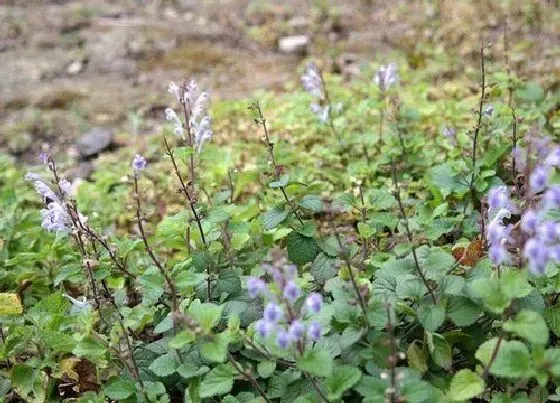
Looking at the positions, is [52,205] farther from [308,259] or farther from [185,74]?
[185,74]

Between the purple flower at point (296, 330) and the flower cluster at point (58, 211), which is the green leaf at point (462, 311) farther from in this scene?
the flower cluster at point (58, 211)

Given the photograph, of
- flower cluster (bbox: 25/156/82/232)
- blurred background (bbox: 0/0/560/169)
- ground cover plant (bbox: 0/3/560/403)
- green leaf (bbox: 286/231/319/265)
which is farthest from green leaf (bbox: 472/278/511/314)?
blurred background (bbox: 0/0/560/169)

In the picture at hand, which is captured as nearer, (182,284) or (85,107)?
(182,284)

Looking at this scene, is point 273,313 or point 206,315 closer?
point 273,313

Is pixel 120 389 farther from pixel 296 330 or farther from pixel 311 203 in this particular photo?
pixel 311 203

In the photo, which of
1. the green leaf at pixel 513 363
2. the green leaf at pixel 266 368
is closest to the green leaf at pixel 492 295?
the green leaf at pixel 513 363

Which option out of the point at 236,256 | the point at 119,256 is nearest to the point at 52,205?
the point at 119,256

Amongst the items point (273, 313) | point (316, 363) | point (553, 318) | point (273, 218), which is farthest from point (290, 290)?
point (553, 318)
